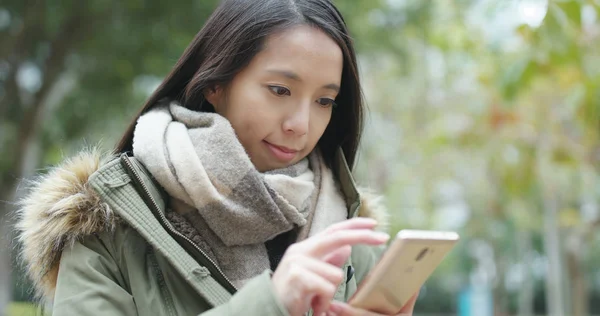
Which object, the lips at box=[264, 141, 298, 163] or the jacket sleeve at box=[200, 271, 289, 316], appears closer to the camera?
the jacket sleeve at box=[200, 271, 289, 316]

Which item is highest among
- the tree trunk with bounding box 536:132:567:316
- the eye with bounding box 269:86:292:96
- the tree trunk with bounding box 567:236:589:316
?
the eye with bounding box 269:86:292:96

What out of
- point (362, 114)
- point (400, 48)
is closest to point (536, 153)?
point (400, 48)

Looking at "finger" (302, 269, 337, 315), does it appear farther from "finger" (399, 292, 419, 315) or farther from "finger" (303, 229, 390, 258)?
"finger" (399, 292, 419, 315)

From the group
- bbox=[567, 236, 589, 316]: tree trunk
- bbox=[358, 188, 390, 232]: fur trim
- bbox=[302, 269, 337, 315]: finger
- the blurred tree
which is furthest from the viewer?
bbox=[567, 236, 589, 316]: tree trunk

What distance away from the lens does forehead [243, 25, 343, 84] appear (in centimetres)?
179

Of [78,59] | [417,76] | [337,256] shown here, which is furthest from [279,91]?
[417,76]

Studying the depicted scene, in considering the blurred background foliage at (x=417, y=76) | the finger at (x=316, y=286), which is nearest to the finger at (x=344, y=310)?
the finger at (x=316, y=286)

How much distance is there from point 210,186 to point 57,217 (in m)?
0.36

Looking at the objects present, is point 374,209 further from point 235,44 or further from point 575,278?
point 575,278

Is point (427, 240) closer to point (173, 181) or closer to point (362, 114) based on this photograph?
point (173, 181)

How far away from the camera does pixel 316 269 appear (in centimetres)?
130

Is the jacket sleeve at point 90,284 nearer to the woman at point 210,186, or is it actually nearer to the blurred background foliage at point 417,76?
the woman at point 210,186

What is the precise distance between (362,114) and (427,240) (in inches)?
35.4

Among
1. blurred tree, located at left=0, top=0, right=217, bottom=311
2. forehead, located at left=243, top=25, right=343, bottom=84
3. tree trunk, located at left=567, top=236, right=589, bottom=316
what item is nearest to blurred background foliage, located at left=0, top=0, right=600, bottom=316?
blurred tree, located at left=0, top=0, right=217, bottom=311
